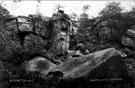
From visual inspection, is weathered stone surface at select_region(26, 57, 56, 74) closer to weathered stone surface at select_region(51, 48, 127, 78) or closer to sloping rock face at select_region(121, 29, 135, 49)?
weathered stone surface at select_region(51, 48, 127, 78)

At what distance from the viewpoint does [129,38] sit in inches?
801

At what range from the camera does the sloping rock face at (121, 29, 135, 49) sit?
65.8 feet

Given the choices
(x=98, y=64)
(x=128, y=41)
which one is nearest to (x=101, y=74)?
(x=98, y=64)

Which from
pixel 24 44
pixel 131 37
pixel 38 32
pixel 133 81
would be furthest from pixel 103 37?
pixel 133 81

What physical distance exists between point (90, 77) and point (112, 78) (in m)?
0.78

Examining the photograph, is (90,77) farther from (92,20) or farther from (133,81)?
(92,20)

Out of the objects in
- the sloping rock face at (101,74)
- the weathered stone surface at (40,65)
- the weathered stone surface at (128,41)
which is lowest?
the weathered stone surface at (128,41)

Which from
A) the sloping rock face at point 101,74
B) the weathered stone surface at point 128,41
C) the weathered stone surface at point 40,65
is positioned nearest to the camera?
the sloping rock face at point 101,74

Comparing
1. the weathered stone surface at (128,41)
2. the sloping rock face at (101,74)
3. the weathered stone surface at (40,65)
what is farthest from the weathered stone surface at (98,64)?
the weathered stone surface at (128,41)

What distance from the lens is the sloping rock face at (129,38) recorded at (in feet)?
65.8

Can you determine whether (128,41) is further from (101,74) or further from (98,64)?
(101,74)

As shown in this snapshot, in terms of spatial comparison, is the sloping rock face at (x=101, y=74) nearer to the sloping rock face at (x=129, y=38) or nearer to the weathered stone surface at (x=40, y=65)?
the weathered stone surface at (x=40, y=65)

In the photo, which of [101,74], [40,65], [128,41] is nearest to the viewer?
[101,74]

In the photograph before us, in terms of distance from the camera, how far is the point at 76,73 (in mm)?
8328
